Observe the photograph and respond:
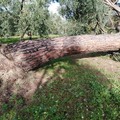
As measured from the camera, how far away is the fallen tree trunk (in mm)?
7364

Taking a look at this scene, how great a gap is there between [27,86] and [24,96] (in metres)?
0.44


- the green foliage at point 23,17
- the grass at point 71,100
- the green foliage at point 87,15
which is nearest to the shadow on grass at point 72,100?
the grass at point 71,100

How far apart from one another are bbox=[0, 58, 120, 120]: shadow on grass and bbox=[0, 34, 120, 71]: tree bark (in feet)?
1.95

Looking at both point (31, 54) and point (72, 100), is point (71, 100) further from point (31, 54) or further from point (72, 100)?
point (31, 54)

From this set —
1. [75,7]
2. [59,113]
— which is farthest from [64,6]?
[59,113]

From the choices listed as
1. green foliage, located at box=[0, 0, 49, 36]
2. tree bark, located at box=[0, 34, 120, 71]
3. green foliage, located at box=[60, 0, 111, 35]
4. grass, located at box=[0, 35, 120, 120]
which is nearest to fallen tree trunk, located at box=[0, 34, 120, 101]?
tree bark, located at box=[0, 34, 120, 71]

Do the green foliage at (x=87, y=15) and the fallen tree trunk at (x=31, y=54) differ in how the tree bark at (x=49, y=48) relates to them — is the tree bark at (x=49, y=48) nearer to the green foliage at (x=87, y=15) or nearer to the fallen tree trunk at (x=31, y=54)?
the fallen tree trunk at (x=31, y=54)

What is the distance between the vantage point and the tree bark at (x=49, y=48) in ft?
26.4

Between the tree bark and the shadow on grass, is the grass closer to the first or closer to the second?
the shadow on grass

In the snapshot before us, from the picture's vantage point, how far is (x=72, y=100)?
6.91 metres

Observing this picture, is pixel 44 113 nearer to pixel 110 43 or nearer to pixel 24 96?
pixel 24 96

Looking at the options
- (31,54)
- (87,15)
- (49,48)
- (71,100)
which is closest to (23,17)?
(87,15)

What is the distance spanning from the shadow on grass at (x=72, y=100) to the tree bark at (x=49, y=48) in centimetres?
59

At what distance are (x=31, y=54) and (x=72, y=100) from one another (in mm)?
2337
